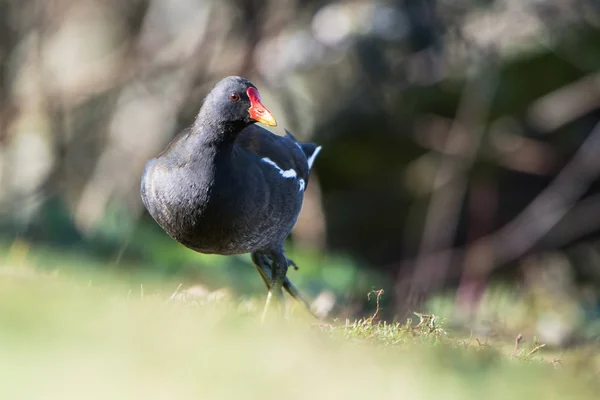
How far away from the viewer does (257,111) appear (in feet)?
15.1

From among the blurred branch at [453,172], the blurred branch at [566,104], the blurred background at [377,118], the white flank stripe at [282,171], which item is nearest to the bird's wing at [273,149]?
the white flank stripe at [282,171]

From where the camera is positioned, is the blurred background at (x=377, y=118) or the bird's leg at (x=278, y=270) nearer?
the bird's leg at (x=278, y=270)

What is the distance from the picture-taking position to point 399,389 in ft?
9.25

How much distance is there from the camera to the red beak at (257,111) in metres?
4.59

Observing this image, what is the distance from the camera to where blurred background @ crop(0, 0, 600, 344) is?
10203 mm

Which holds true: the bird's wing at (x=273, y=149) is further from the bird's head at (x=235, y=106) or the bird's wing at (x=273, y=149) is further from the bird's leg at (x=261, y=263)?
the bird's leg at (x=261, y=263)

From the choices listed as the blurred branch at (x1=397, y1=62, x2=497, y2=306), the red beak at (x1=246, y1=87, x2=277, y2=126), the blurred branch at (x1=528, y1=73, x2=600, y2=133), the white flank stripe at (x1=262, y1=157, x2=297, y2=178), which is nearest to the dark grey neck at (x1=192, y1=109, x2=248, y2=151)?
the red beak at (x1=246, y1=87, x2=277, y2=126)

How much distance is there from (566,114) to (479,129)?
1264 mm

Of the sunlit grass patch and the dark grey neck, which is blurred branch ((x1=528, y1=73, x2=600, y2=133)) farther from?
the sunlit grass patch

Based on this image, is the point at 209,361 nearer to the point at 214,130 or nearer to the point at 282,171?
the point at 214,130

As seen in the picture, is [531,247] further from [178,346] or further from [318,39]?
[178,346]

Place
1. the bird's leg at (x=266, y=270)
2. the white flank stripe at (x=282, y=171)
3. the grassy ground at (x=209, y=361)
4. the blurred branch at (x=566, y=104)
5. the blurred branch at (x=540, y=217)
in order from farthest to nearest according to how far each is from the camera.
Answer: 1. the blurred branch at (x=566, y=104)
2. the blurred branch at (x=540, y=217)
3. the bird's leg at (x=266, y=270)
4. the white flank stripe at (x=282, y=171)
5. the grassy ground at (x=209, y=361)

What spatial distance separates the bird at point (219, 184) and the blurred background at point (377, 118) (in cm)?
483

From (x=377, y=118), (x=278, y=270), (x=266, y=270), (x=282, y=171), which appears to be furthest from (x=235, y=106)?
(x=377, y=118)
